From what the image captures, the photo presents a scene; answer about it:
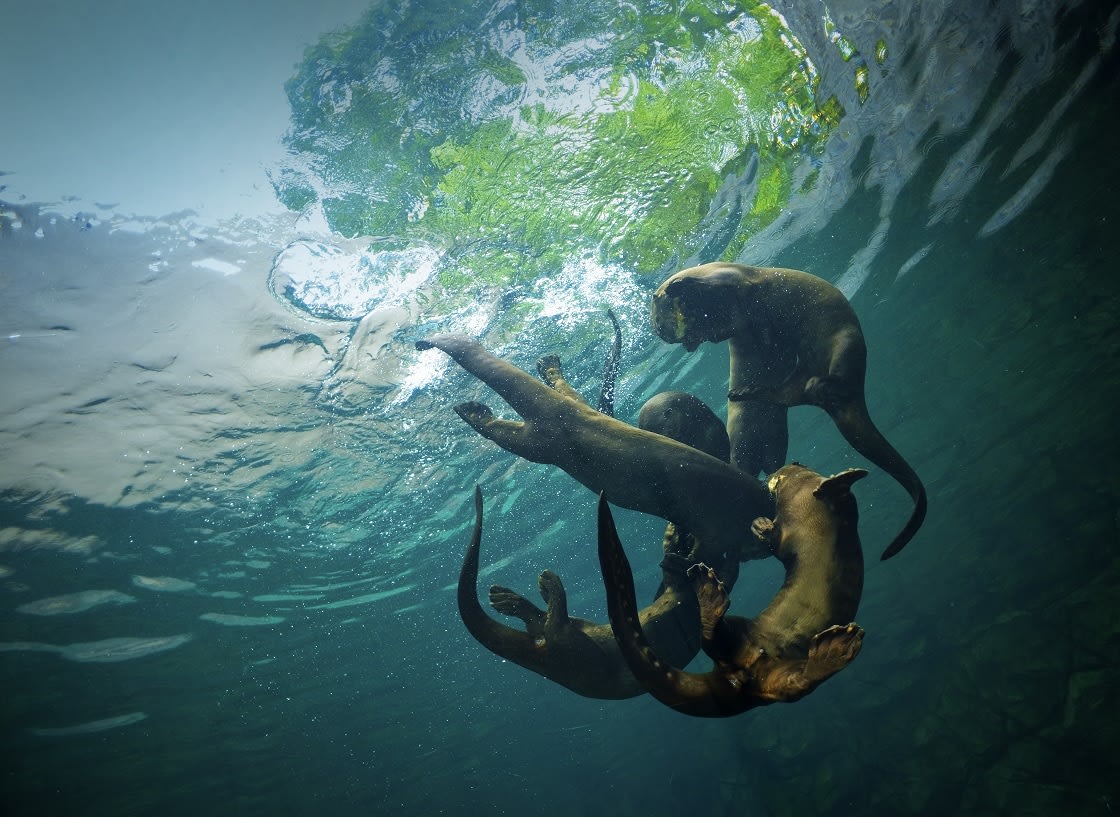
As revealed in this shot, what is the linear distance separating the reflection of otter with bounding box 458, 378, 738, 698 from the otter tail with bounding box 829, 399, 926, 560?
4.10ft

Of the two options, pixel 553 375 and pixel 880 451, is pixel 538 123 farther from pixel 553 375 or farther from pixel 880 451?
pixel 880 451

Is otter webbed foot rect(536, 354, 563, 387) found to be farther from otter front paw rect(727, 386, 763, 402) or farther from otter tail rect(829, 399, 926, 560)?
otter tail rect(829, 399, 926, 560)

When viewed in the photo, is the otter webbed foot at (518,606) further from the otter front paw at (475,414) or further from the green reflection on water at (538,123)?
the green reflection on water at (538,123)

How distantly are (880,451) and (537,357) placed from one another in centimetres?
878

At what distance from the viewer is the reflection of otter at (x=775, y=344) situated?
362cm

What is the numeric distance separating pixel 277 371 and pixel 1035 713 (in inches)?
788

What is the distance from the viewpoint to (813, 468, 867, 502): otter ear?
2729 millimetres

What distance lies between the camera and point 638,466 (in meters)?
3.95

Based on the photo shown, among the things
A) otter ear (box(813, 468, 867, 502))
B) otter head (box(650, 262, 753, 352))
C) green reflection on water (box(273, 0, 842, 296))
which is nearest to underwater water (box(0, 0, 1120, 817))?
green reflection on water (box(273, 0, 842, 296))

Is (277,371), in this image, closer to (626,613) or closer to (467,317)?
(467,317)

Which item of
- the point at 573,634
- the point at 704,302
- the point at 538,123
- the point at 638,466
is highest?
the point at 538,123

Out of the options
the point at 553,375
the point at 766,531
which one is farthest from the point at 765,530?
the point at 553,375

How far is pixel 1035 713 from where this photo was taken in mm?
12625

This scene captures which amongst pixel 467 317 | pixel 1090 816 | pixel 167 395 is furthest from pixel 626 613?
pixel 1090 816
